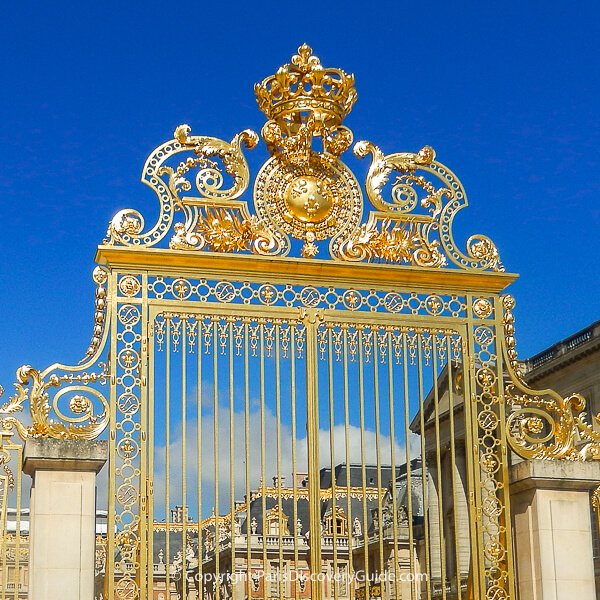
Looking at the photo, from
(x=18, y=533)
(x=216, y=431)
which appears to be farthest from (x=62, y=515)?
(x=216, y=431)

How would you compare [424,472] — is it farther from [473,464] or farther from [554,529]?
[554,529]

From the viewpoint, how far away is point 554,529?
347 inches

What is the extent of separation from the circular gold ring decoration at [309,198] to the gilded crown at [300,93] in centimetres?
35

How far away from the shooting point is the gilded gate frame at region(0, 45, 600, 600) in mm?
8391

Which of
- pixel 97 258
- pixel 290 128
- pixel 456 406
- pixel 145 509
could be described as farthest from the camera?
pixel 456 406

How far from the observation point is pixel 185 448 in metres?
8.22

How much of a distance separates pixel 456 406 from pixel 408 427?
1120 millimetres

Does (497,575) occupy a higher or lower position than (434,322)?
lower

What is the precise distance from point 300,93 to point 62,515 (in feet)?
12.5

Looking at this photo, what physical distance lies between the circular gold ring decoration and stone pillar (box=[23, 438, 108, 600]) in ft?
7.63

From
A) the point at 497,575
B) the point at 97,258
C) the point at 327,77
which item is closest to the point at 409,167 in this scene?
the point at 327,77

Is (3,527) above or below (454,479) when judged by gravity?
below

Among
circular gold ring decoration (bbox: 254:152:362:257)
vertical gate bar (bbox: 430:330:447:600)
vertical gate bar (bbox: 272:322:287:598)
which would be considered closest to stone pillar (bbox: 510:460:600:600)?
vertical gate bar (bbox: 430:330:447:600)

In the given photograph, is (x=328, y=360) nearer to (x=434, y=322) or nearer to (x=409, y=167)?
(x=434, y=322)
